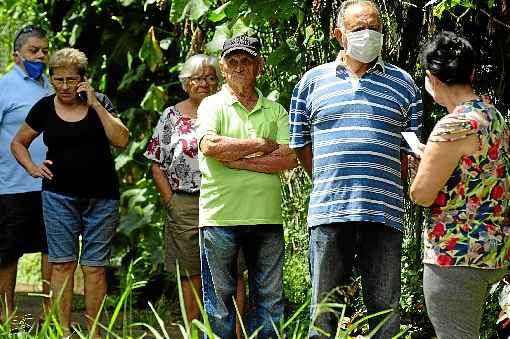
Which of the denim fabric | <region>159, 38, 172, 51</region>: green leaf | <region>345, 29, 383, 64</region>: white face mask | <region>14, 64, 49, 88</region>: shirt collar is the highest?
<region>159, 38, 172, 51</region>: green leaf

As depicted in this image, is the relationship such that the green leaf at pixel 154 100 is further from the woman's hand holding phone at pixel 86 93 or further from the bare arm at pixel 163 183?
the woman's hand holding phone at pixel 86 93

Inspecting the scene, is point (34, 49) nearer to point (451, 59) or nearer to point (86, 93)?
point (86, 93)

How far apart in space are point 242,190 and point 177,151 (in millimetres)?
1007

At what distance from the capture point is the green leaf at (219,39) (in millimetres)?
6316

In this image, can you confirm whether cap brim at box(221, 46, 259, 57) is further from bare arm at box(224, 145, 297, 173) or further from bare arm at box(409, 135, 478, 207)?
bare arm at box(409, 135, 478, 207)

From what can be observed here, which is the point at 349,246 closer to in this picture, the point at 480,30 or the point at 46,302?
the point at 480,30

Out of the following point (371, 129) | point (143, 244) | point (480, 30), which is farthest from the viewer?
point (143, 244)

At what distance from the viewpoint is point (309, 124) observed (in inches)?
191

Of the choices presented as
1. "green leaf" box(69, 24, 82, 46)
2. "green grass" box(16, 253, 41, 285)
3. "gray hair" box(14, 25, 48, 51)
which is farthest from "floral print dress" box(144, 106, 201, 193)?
"green grass" box(16, 253, 41, 285)

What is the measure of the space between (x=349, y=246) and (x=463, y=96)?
94cm

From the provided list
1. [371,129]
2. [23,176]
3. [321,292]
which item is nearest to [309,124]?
[371,129]

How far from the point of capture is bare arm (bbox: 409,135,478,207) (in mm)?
3945

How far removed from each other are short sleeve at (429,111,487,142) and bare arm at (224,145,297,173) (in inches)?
53.2

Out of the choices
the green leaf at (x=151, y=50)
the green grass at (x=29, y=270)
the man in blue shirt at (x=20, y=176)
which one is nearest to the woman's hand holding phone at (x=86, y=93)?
the man in blue shirt at (x=20, y=176)
